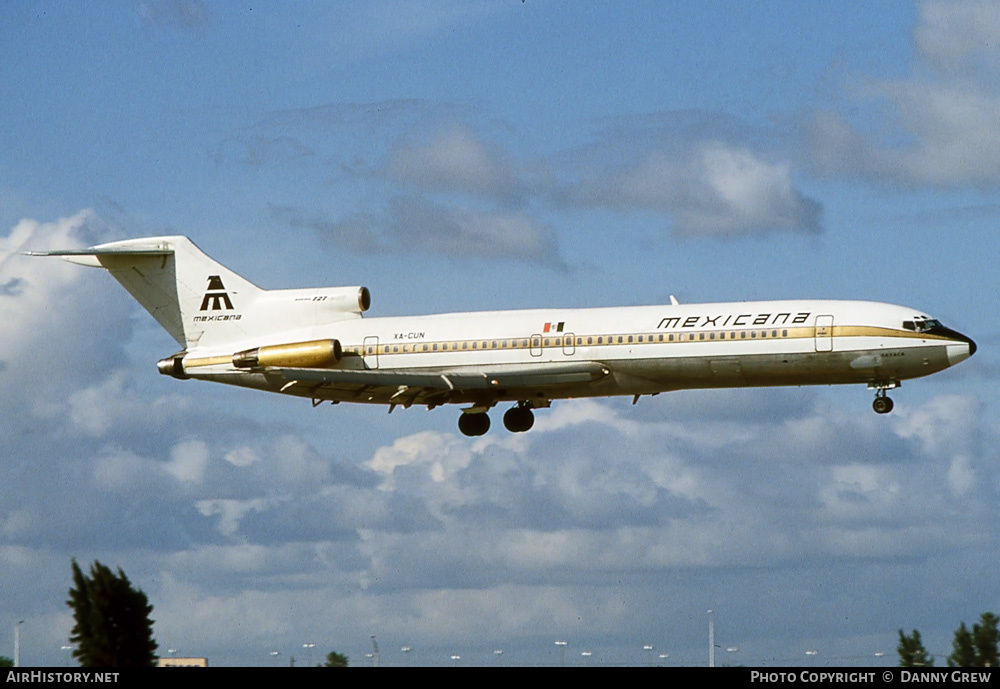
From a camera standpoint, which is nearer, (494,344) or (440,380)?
(440,380)

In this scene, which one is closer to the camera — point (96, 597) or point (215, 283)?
point (96, 597)

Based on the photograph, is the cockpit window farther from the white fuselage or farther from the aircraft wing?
the aircraft wing

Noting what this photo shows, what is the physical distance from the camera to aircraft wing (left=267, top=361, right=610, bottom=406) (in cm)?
5369

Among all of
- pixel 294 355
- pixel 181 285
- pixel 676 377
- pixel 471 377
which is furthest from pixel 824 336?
pixel 181 285

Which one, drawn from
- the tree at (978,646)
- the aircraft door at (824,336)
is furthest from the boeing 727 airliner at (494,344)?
the tree at (978,646)

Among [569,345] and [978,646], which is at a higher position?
[569,345]

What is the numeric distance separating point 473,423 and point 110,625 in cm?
3007

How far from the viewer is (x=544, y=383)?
53875 mm

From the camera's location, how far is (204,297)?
6194cm

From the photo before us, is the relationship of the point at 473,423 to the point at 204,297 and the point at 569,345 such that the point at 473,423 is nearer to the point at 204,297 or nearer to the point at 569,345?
the point at 569,345

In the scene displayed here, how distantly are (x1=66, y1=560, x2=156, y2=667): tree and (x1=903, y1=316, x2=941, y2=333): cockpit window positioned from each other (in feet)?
92.8

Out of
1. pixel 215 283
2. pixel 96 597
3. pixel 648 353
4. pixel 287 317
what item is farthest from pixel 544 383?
pixel 96 597
